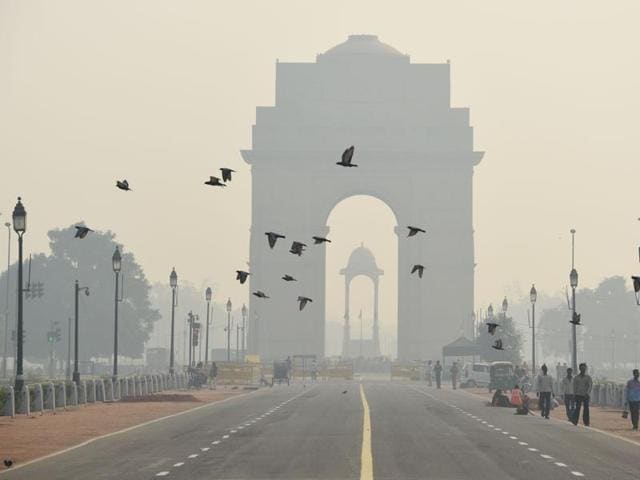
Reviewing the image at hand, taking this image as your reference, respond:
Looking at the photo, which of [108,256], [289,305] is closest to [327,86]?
[289,305]

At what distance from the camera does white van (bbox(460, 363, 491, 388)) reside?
99.0 metres

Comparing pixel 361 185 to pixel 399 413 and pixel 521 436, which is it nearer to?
pixel 399 413

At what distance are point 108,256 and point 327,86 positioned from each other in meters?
37.1

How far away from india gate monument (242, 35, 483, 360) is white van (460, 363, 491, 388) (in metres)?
42.3

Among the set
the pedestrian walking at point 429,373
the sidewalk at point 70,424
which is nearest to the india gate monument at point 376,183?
the pedestrian walking at point 429,373

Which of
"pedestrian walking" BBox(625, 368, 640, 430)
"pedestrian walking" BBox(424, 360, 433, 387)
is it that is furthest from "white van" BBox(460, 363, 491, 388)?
"pedestrian walking" BBox(625, 368, 640, 430)

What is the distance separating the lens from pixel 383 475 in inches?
1051

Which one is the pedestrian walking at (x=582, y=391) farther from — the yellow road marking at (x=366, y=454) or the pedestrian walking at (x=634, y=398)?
the yellow road marking at (x=366, y=454)

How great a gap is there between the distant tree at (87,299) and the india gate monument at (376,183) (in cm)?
2357

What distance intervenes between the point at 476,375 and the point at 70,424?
58080 mm

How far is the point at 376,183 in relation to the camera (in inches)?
5738

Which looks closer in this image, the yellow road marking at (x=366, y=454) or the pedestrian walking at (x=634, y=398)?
the yellow road marking at (x=366, y=454)

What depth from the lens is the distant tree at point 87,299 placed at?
165 meters

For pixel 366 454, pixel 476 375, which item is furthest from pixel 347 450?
pixel 476 375
